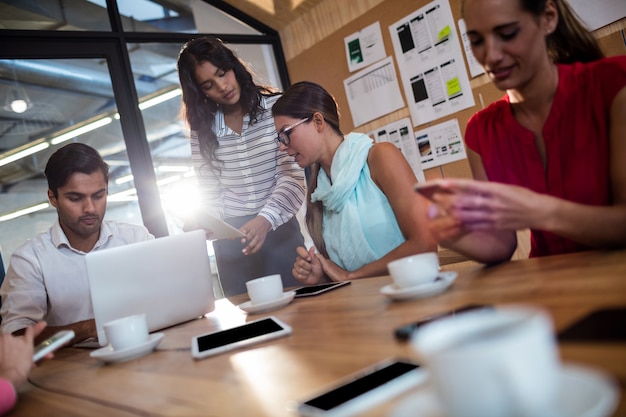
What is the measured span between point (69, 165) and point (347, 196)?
1.22 m

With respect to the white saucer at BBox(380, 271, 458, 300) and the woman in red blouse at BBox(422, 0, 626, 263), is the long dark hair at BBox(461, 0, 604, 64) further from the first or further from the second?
the white saucer at BBox(380, 271, 458, 300)

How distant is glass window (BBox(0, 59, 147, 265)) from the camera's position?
9.34 feet

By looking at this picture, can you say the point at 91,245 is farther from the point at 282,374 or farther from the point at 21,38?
the point at 282,374

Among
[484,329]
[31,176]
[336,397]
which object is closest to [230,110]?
[31,176]

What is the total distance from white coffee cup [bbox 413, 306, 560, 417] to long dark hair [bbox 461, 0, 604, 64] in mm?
1146

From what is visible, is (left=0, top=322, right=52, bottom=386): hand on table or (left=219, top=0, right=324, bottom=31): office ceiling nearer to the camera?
(left=0, top=322, right=52, bottom=386): hand on table

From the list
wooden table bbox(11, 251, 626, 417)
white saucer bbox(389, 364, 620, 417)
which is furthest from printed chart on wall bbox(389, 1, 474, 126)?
white saucer bbox(389, 364, 620, 417)

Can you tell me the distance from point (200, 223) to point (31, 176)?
1.41 m

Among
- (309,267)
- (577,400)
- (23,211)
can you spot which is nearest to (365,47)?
(309,267)

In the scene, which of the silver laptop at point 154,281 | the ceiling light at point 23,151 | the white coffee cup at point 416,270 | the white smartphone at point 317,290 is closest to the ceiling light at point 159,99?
the ceiling light at point 23,151

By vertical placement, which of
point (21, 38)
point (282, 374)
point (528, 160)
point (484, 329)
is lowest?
point (282, 374)

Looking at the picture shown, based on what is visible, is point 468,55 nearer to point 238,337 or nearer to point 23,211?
point 238,337

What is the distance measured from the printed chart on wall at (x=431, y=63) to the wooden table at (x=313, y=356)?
2002mm

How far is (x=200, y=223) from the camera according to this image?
202cm
